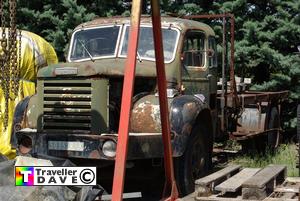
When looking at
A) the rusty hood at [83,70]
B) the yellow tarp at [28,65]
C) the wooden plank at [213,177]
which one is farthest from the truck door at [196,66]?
the yellow tarp at [28,65]

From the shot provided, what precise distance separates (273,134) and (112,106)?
5.45 meters

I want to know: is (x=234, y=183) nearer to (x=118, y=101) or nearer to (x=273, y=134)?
(x=118, y=101)

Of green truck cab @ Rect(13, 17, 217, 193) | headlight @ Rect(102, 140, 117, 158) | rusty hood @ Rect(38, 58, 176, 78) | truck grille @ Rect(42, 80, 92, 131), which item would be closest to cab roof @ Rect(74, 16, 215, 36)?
green truck cab @ Rect(13, 17, 217, 193)

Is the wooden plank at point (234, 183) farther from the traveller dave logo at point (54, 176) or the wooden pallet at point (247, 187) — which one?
the traveller dave logo at point (54, 176)

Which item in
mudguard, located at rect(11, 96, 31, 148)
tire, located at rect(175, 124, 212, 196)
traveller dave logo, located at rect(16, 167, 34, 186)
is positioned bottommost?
tire, located at rect(175, 124, 212, 196)

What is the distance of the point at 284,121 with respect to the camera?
12.2 meters

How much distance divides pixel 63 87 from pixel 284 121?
25.0 feet

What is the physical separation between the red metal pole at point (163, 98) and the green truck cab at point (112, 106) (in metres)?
0.78

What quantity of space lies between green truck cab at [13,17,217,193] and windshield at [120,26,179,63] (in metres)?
0.01

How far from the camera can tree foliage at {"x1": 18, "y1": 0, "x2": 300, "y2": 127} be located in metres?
11.5

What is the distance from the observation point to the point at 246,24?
1165 centimetres

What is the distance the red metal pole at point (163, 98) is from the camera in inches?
178

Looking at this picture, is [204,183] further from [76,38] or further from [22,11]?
[22,11]

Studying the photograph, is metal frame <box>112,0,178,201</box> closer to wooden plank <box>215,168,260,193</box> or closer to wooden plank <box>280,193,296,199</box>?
wooden plank <box>215,168,260,193</box>
